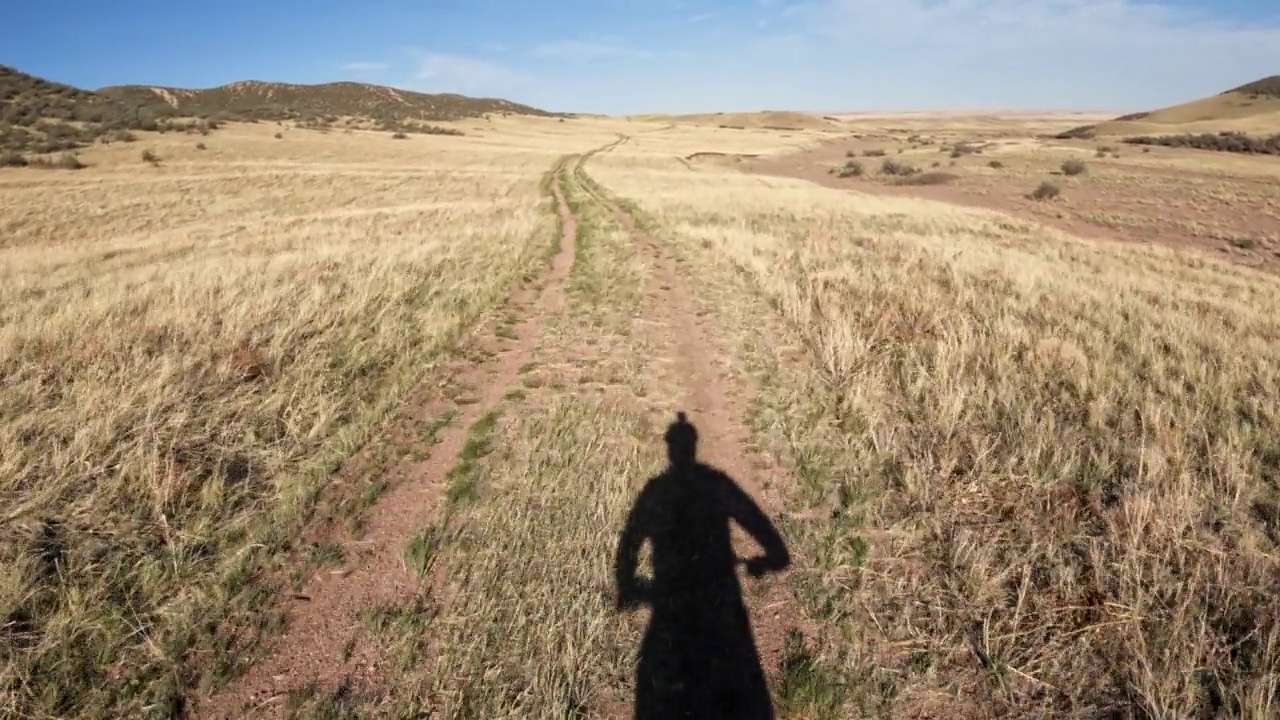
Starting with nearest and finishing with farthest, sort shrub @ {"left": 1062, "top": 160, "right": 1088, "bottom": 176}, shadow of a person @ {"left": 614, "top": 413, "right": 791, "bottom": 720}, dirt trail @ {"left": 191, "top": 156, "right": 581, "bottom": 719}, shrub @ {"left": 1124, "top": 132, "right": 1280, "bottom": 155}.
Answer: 1. dirt trail @ {"left": 191, "top": 156, "right": 581, "bottom": 719}
2. shadow of a person @ {"left": 614, "top": 413, "right": 791, "bottom": 720}
3. shrub @ {"left": 1062, "top": 160, "right": 1088, "bottom": 176}
4. shrub @ {"left": 1124, "top": 132, "right": 1280, "bottom": 155}

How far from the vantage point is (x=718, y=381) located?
7.71m

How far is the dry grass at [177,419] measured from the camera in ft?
11.3

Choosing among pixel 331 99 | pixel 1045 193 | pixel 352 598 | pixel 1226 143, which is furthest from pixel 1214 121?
pixel 331 99

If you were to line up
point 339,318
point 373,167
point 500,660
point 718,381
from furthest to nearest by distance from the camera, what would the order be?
point 373,167 → point 339,318 → point 718,381 → point 500,660

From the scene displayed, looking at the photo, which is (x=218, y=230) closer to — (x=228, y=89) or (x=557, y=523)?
(x=557, y=523)

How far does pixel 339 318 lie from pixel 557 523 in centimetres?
600

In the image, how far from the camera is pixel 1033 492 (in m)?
4.92

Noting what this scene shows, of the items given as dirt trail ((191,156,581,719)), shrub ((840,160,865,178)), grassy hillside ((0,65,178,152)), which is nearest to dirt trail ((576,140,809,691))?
dirt trail ((191,156,581,719))

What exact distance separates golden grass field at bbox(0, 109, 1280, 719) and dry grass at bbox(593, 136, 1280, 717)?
3 centimetres

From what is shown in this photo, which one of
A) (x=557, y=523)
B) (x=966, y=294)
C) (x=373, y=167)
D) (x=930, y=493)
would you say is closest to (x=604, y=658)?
(x=557, y=523)

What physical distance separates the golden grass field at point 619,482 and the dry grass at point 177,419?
0.03m

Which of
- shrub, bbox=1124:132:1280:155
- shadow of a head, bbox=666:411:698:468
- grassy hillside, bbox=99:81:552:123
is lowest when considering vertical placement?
shadow of a head, bbox=666:411:698:468

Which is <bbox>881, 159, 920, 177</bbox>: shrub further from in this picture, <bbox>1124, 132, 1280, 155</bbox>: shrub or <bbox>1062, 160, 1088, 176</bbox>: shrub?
<bbox>1124, 132, 1280, 155</bbox>: shrub

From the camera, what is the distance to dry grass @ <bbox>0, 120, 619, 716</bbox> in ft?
11.3
